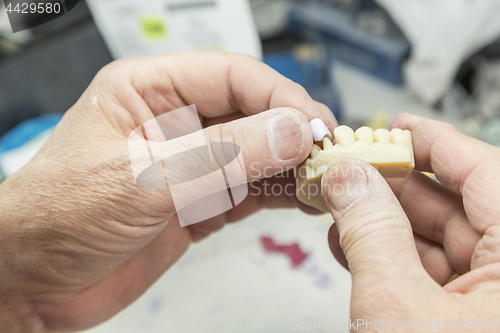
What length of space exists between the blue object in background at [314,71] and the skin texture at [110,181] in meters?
0.65

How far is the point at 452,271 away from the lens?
0.87 meters

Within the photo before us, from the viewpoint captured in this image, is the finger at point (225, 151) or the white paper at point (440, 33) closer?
the finger at point (225, 151)

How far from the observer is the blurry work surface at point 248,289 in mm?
1259

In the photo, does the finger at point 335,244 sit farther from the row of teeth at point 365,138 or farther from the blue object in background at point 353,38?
the blue object in background at point 353,38

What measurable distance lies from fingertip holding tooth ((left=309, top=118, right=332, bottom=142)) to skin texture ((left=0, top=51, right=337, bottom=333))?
0.02 meters

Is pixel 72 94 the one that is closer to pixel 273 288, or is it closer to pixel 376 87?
pixel 273 288

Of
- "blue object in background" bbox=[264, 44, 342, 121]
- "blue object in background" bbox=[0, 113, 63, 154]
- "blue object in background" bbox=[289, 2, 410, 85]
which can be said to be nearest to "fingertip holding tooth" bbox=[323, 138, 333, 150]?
"blue object in background" bbox=[264, 44, 342, 121]

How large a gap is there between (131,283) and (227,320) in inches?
15.3

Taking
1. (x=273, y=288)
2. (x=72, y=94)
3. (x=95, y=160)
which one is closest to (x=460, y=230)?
(x=273, y=288)

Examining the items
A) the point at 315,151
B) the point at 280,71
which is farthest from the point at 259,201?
the point at 280,71

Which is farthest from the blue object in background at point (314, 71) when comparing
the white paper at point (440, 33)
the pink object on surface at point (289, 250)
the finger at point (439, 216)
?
the finger at point (439, 216)

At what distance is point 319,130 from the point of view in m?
0.79

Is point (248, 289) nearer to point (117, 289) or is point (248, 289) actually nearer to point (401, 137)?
point (117, 289)

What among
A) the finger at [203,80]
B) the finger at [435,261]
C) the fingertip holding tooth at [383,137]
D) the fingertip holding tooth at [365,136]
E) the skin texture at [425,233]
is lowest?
the finger at [435,261]
